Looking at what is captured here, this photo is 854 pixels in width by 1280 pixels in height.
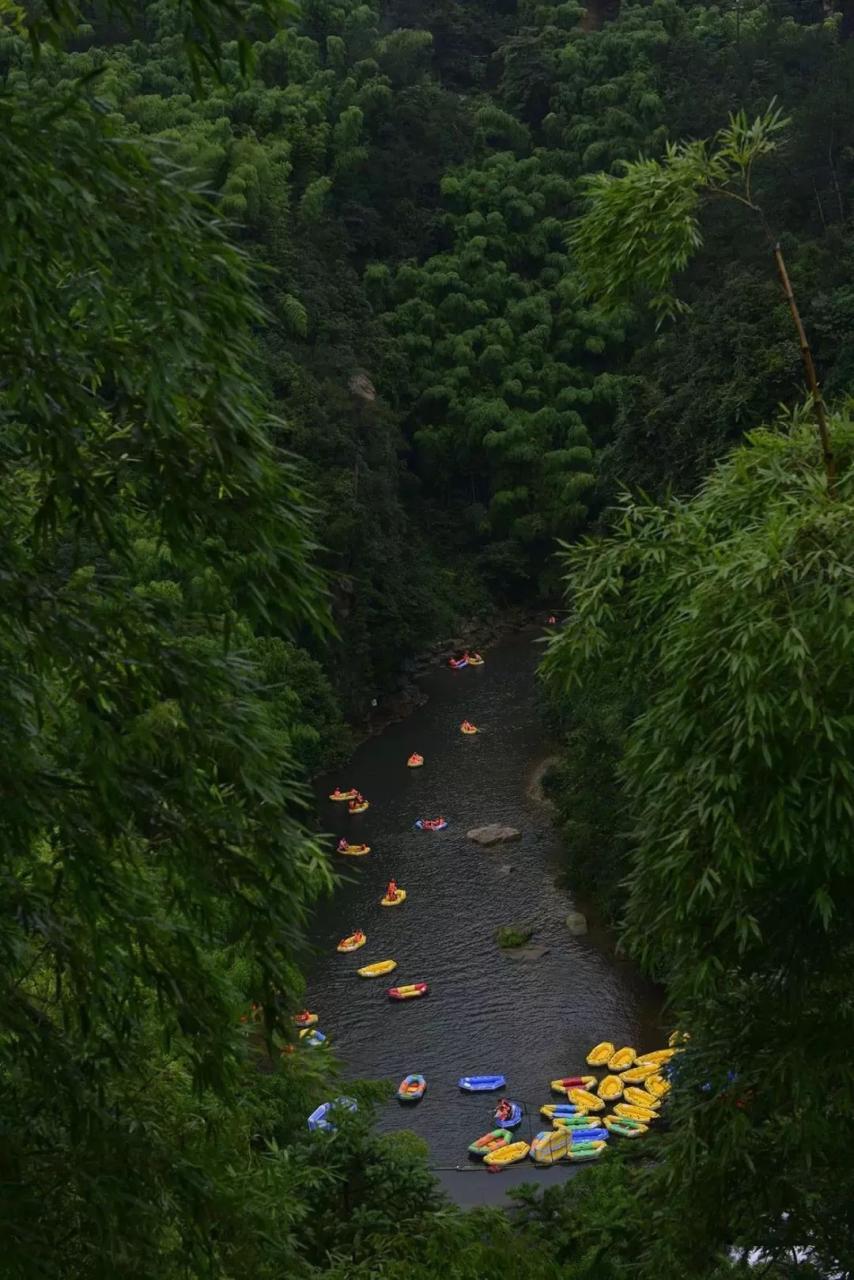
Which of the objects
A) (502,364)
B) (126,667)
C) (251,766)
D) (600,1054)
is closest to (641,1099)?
(600,1054)

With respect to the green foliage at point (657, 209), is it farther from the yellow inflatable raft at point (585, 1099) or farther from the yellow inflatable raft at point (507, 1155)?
the yellow inflatable raft at point (585, 1099)

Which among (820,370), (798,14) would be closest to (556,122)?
(798,14)

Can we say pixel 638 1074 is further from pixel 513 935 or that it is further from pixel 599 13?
pixel 599 13

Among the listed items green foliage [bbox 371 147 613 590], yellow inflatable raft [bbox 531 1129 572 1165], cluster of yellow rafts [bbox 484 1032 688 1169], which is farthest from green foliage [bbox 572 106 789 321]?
green foliage [bbox 371 147 613 590]

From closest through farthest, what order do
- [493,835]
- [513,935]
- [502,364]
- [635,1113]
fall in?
[635,1113] → [513,935] → [493,835] → [502,364]

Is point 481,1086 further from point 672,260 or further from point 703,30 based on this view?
point 703,30
